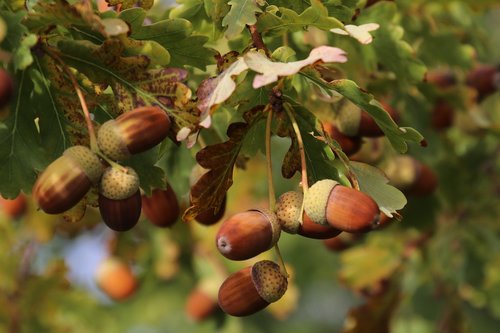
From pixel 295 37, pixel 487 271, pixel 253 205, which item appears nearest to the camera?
pixel 295 37

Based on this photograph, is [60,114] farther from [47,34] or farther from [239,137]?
[239,137]

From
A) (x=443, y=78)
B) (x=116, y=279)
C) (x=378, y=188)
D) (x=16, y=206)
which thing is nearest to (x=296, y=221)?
(x=378, y=188)

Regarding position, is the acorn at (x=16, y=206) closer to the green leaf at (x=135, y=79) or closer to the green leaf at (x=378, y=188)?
the green leaf at (x=135, y=79)

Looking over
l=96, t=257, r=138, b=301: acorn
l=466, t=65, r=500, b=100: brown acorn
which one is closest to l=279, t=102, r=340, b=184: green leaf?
l=466, t=65, r=500, b=100: brown acorn

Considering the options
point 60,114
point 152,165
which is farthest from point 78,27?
point 152,165

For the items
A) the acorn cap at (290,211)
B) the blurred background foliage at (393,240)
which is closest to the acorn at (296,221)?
the acorn cap at (290,211)

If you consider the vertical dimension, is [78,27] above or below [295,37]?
above

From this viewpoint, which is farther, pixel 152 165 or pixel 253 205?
pixel 253 205
